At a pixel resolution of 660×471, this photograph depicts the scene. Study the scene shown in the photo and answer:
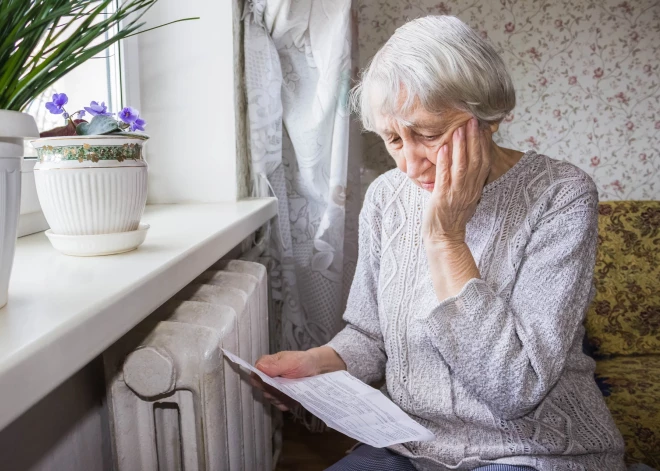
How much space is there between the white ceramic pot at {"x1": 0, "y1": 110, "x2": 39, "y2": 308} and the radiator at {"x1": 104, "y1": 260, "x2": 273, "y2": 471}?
0.94 ft

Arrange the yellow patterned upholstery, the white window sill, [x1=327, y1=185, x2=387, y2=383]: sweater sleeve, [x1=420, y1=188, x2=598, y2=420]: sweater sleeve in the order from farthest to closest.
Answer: the yellow patterned upholstery, [x1=327, y1=185, x2=387, y2=383]: sweater sleeve, [x1=420, y1=188, x2=598, y2=420]: sweater sleeve, the white window sill

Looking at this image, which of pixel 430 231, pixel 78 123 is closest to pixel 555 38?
pixel 430 231

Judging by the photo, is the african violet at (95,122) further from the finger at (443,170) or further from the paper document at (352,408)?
the finger at (443,170)

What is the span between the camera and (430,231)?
0.91 meters

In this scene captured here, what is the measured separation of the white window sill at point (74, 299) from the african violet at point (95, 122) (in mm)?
170

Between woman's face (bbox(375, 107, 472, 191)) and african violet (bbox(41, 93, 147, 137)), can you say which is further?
woman's face (bbox(375, 107, 472, 191))

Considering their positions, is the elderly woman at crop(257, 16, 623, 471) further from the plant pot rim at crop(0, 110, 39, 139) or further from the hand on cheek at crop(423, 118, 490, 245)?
the plant pot rim at crop(0, 110, 39, 139)

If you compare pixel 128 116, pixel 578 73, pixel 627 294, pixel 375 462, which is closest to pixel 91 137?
pixel 128 116

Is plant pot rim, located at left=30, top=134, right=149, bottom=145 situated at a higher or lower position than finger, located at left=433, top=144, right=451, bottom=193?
higher

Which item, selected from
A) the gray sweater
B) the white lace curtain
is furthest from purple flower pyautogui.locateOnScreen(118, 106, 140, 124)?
the white lace curtain

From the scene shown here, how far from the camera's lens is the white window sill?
39cm

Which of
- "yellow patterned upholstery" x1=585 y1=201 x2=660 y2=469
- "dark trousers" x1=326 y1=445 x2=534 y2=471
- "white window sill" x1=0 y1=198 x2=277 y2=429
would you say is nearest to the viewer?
"white window sill" x1=0 y1=198 x2=277 y2=429

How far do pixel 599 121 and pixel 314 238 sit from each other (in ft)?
4.40

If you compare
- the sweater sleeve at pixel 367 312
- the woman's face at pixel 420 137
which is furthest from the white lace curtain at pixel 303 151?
the woman's face at pixel 420 137
